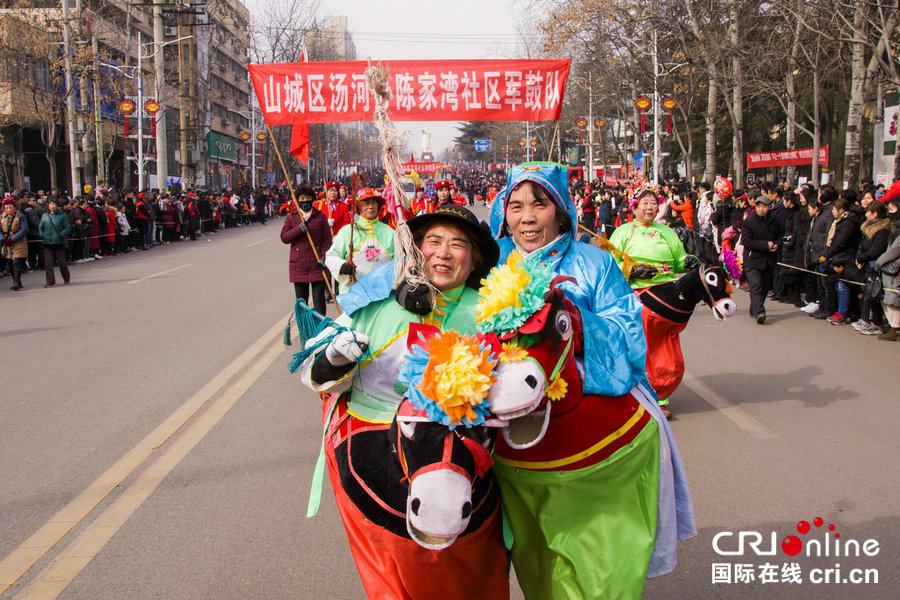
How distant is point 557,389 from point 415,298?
2.11 ft

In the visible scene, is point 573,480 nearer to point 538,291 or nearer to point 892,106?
point 538,291

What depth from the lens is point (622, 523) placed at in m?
2.47

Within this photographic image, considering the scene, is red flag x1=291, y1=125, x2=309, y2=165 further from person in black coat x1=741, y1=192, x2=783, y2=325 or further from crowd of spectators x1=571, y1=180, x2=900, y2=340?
person in black coat x1=741, y1=192, x2=783, y2=325

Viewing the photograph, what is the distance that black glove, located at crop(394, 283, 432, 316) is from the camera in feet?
8.57

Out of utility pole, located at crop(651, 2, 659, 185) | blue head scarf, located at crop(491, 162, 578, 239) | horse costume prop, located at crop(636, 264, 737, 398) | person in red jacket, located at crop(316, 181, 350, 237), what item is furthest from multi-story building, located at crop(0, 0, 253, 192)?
blue head scarf, located at crop(491, 162, 578, 239)

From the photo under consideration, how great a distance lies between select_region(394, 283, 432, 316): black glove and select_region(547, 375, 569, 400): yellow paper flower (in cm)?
61

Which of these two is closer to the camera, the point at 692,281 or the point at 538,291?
the point at 538,291

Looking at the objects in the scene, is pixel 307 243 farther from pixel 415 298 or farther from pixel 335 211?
pixel 415 298

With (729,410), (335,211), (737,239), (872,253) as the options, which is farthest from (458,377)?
(737,239)

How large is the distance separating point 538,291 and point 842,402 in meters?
5.54

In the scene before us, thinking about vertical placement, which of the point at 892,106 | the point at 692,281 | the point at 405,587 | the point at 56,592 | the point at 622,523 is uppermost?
the point at 892,106

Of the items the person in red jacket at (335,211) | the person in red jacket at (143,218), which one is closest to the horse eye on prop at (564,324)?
the person in red jacket at (335,211)

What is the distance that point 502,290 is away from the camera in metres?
2.10

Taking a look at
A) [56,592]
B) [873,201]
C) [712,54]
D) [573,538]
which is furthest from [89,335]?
[712,54]
